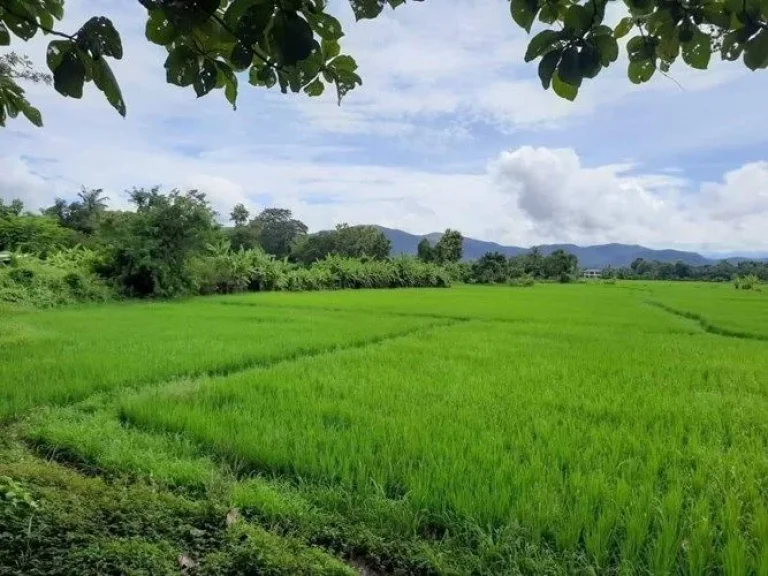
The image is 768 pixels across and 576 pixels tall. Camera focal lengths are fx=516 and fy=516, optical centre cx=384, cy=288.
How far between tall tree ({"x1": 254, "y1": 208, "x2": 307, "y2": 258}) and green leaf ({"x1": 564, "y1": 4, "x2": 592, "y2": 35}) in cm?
4356

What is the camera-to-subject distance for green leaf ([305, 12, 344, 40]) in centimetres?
139

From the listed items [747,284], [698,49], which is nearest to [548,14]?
[698,49]

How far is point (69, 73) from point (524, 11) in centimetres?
112

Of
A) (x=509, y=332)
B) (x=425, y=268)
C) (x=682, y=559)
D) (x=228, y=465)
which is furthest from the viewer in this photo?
(x=425, y=268)

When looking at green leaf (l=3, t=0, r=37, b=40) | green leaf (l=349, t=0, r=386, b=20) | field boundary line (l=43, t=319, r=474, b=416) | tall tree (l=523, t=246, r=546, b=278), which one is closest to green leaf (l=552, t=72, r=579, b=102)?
green leaf (l=349, t=0, r=386, b=20)

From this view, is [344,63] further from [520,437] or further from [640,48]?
[520,437]

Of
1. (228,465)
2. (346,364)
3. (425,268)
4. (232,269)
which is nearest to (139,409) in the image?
(228,465)

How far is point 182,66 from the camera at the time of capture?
1.37m

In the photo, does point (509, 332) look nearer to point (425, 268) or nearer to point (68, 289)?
point (68, 289)

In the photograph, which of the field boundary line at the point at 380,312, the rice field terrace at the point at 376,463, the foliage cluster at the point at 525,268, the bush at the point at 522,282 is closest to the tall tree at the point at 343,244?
the foliage cluster at the point at 525,268

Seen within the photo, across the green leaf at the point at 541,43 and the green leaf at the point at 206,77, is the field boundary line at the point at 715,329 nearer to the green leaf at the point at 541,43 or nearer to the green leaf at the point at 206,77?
the green leaf at the point at 541,43

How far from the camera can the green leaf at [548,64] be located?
126 cm

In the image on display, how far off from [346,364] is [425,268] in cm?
2670

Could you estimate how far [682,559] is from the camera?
220 centimetres
